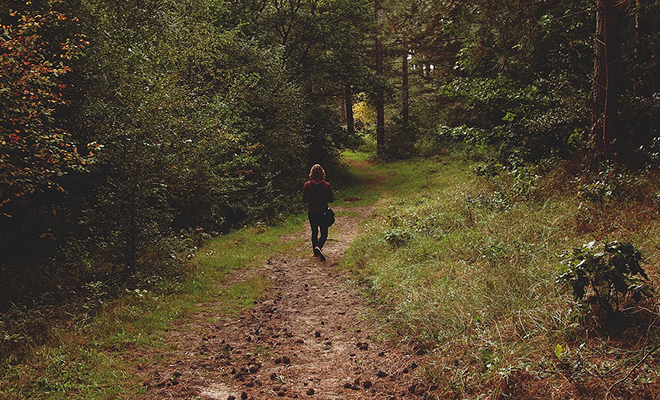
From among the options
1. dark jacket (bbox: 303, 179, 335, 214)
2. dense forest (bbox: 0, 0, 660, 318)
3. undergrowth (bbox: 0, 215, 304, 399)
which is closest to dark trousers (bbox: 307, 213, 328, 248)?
dark jacket (bbox: 303, 179, 335, 214)

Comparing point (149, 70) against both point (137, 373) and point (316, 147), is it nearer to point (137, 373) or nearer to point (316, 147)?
point (137, 373)

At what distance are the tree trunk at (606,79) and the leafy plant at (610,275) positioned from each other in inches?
201

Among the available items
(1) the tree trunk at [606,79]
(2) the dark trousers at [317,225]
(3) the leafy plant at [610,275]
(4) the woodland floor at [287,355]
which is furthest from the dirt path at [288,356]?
(1) the tree trunk at [606,79]

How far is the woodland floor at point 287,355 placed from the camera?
4.20m

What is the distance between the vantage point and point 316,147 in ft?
77.7

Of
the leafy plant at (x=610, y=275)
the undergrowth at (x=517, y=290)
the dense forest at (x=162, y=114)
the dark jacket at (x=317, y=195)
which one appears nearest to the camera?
the undergrowth at (x=517, y=290)

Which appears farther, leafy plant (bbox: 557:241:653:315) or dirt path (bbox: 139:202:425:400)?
dirt path (bbox: 139:202:425:400)

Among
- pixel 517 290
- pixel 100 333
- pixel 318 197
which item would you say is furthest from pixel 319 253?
pixel 517 290

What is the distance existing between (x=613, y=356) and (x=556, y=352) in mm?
516

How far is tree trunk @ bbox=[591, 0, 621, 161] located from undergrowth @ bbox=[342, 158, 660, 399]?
0.79 m

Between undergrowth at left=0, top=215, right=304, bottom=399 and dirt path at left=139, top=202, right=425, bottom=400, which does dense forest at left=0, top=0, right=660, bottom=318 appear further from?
dirt path at left=139, top=202, right=425, bottom=400

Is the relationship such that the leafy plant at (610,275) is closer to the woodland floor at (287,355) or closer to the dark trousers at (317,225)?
the woodland floor at (287,355)

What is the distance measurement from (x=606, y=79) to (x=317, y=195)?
636 cm

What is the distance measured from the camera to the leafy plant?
11.8ft
